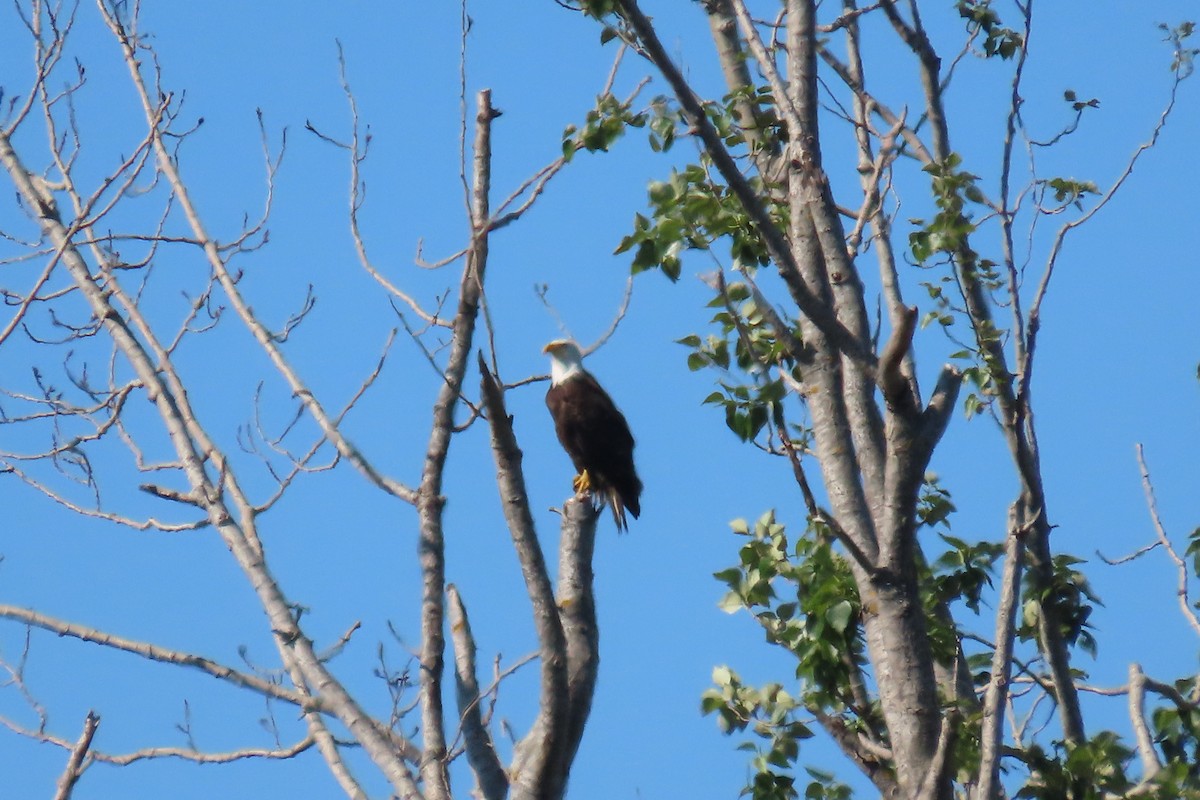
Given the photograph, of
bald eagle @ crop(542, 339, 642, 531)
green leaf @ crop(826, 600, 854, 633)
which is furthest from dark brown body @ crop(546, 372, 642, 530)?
green leaf @ crop(826, 600, 854, 633)

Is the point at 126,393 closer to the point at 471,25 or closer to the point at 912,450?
the point at 471,25

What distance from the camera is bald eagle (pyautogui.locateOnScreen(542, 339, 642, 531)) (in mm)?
8352

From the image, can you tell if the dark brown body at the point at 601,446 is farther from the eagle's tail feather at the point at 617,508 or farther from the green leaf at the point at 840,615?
the green leaf at the point at 840,615

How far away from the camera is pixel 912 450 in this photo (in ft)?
12.3

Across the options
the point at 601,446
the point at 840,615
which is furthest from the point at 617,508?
the point at 840,615

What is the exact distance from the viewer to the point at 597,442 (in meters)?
8.38

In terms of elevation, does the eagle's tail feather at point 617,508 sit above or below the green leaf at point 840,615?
above

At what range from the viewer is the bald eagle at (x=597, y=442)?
8352mm

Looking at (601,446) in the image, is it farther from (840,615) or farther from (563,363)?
(840,615)

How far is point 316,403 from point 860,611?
5.42ft

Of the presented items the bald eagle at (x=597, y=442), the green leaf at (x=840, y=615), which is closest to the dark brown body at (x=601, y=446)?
the bald eagle at (x=597, y=442)

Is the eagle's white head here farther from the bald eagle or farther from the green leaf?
the green leaf

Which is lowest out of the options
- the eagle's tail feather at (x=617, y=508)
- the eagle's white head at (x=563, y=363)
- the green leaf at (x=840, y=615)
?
the green leaf at (x=840, y=615)

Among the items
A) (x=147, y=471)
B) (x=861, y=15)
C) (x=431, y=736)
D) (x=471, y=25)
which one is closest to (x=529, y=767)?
(x=431, y=736)
